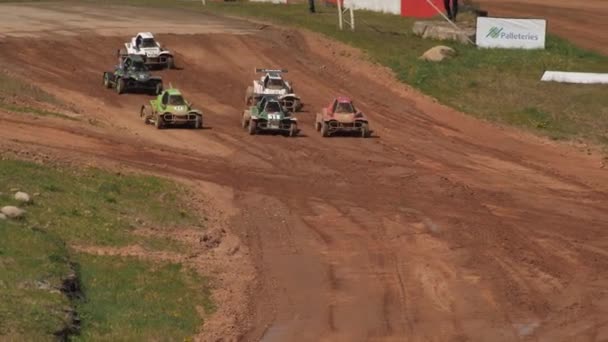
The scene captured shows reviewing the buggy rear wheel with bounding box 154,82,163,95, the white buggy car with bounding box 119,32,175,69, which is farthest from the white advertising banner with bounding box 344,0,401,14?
the buggy rear wheel with bounding box 154,82,163,95

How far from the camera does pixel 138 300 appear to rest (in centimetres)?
2188

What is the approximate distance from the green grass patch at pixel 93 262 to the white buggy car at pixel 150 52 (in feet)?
67.8

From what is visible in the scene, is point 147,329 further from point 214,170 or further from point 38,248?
point 214,170

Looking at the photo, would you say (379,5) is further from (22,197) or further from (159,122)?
(22,197)

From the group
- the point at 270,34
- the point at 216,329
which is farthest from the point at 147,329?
the point at 270,34

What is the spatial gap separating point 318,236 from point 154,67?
2569 cm

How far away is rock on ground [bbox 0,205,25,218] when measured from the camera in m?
25.1

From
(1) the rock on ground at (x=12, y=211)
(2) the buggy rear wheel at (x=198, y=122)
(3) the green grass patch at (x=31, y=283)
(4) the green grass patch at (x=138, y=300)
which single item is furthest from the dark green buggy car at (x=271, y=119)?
(3) the green grass patch at (x=31, y=283)

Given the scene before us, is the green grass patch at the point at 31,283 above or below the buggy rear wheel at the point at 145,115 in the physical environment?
above

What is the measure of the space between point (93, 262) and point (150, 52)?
3004 cm

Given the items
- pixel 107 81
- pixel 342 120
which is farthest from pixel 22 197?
pixel 107 81

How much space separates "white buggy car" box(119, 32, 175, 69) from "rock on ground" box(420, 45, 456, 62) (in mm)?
10822

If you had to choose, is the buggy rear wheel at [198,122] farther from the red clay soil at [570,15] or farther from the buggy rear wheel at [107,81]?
the red clay soil at [570,15]

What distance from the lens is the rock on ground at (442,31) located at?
5725 cm
